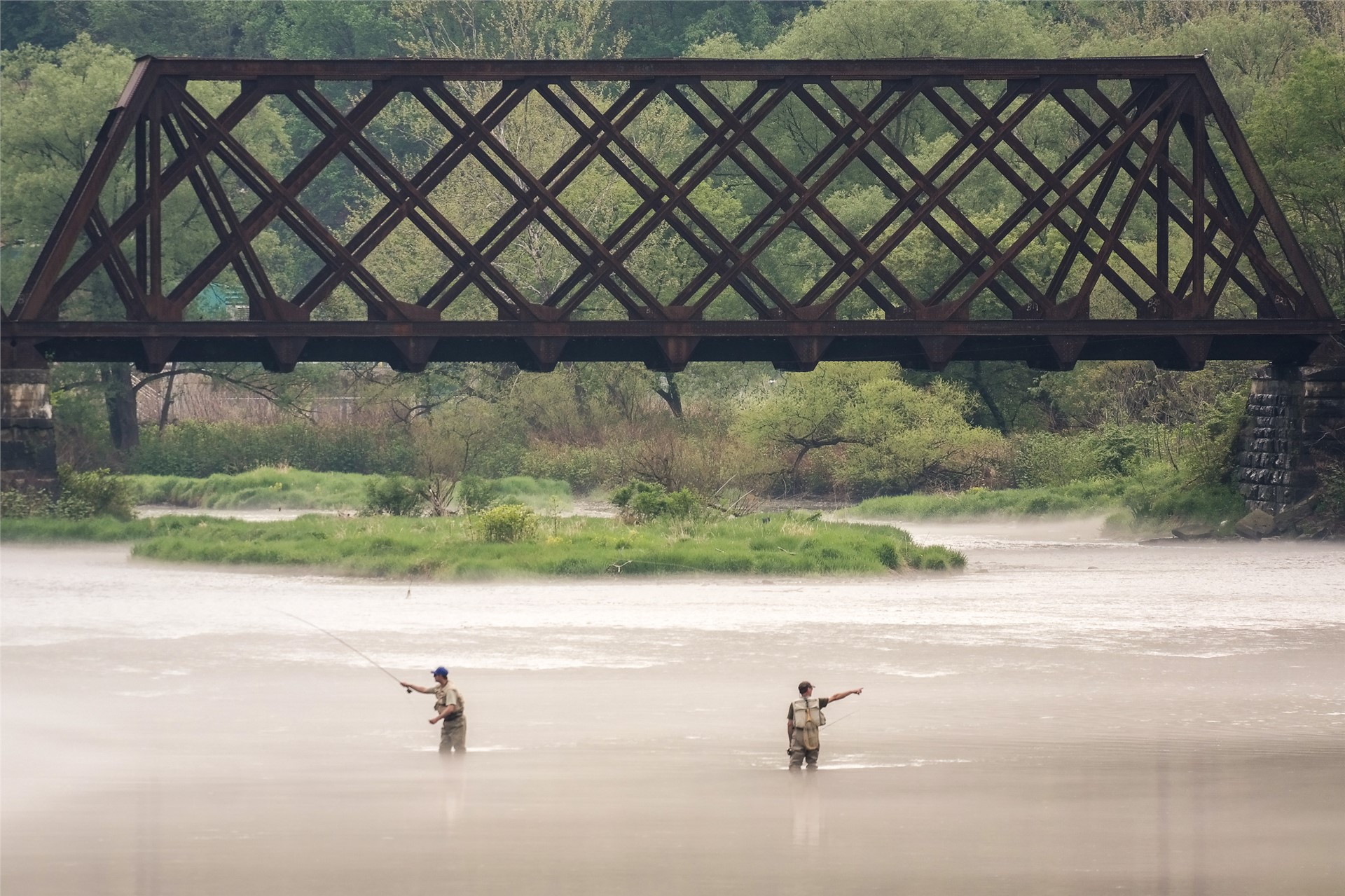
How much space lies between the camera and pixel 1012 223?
1593 inches

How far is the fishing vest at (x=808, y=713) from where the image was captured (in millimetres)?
20109

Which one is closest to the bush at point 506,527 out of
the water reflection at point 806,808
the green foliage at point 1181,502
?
the green foliage at point 1181,502

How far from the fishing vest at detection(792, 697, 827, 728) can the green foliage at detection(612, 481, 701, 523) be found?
20646 mm

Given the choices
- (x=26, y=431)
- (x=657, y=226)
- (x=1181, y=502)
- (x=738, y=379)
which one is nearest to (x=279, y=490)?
(x=26, y=431)

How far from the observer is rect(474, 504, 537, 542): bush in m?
38.5

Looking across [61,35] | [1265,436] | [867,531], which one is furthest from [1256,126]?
[61,35]

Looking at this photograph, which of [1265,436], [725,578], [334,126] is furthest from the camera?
[1265,436]

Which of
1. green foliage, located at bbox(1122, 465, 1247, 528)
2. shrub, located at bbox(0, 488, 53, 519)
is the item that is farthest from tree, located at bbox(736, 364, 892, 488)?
shrub, located at bbox(0, 488, 53, 519)

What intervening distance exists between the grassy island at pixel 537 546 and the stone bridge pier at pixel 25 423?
862mm

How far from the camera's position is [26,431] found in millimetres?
39625

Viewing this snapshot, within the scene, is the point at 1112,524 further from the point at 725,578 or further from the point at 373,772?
the point at 373,772

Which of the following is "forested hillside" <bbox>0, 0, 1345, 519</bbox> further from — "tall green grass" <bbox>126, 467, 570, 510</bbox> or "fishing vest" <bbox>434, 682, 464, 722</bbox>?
"fishing vest" <bbox>434, 682, 464, 722</bbox>

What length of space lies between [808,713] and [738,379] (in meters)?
54.4

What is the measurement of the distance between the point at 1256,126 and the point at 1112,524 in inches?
362
